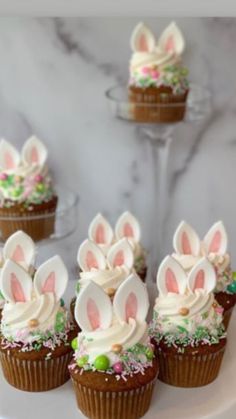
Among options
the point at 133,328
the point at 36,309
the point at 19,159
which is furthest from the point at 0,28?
the point at 133,328

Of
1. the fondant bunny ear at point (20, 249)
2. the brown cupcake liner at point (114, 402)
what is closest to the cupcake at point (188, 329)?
the brown cupcake liner at point (114, 402)

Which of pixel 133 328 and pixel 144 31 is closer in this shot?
pixel 133 328

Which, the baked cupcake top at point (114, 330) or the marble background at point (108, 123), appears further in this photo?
the marble background at point (108, 123)

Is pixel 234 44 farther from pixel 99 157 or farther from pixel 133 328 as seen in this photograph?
pixel 133 328

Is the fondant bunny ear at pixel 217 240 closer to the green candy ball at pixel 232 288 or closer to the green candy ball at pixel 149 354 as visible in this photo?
the green candy ball at pixel 232 288

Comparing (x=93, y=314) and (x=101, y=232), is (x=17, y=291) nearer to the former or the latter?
(x=93, y=314)

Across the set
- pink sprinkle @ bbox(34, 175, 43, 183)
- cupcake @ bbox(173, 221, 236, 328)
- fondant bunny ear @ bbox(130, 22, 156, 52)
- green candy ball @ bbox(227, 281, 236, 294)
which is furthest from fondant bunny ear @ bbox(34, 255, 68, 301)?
fondant bunny ear @ bbox(130, 22, 156, 52)
